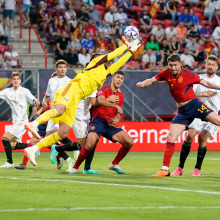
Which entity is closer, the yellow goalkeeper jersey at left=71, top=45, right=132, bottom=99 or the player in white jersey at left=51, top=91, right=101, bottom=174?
the yellow goalkeeper jersey at left=71, top=45, right=132, bottom=99

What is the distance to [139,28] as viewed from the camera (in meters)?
27.0

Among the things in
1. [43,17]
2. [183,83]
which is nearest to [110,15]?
[43,17]

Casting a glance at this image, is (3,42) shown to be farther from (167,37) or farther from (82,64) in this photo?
(167,37)

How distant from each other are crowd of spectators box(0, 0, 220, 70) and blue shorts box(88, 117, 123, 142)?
11.2 m

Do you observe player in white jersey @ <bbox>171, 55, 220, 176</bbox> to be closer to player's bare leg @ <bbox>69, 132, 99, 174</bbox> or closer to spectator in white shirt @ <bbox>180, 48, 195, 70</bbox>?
player's bare leg @ <bbox>69, 132, 99, 174</bbox>

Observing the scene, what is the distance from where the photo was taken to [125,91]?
21.7 m

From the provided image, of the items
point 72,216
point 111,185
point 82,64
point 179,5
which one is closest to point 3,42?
point 82,64

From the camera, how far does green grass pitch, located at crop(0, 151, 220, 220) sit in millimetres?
6883

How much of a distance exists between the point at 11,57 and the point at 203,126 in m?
12.1

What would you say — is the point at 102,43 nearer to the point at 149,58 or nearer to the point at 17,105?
the point at 149,58

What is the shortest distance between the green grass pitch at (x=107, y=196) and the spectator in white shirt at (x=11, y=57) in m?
11.0

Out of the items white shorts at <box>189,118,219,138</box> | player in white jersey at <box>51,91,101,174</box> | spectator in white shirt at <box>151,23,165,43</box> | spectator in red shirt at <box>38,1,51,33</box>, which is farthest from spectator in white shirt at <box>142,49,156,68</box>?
white shorts at <box>189,118,219,138</box>

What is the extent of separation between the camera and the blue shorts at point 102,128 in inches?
464

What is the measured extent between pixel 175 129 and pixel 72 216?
522cm
